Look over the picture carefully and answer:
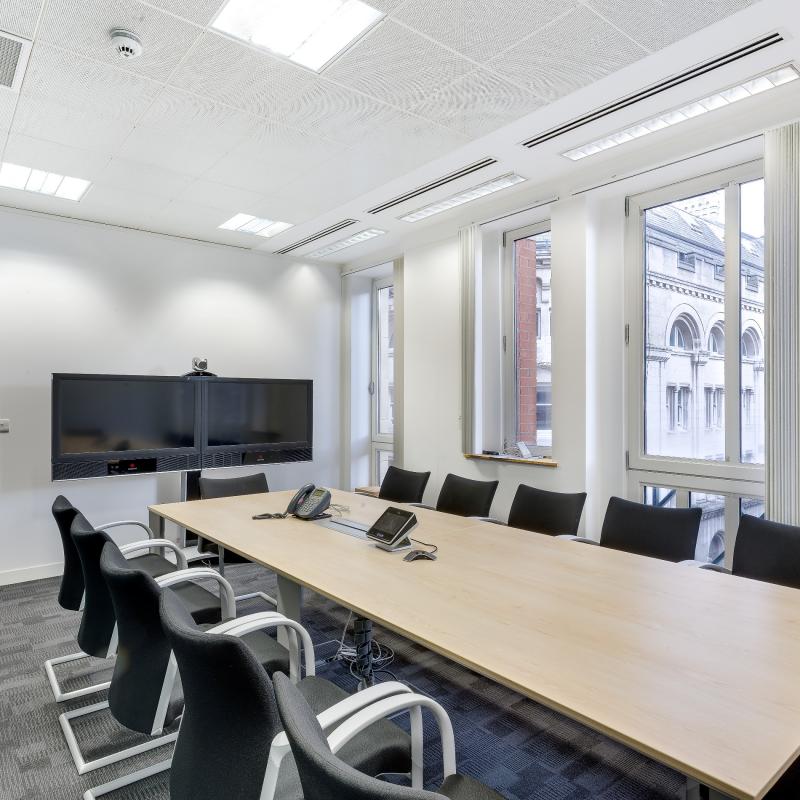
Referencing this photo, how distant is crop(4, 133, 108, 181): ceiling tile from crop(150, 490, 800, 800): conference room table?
2.69m

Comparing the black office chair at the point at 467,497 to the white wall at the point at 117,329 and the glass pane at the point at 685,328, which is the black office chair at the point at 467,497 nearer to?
the glass pane at the point at 685,328

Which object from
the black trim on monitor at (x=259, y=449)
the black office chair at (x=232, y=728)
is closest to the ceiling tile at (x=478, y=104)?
the black office chair at (x=232, y=728)

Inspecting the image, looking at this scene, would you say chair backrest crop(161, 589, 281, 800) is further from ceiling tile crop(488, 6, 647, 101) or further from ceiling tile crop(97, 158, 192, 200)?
ceiling tile crop(97, 158, 192, 200)

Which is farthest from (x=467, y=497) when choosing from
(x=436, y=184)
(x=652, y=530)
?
(x=436, y=184)

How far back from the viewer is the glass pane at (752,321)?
3.78 meters

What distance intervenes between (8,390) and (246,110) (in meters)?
3.37

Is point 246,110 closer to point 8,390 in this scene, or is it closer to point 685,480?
point 8,390

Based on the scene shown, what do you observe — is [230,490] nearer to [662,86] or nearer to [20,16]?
[20,16]

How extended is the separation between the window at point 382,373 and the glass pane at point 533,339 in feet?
6.61

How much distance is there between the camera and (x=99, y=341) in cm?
538

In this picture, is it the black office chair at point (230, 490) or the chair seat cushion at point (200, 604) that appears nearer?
the chair seat cushion at point (200, 604)

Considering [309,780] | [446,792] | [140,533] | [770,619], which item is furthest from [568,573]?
[140,533]

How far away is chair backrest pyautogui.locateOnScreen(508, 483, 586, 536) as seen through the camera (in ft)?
11.9

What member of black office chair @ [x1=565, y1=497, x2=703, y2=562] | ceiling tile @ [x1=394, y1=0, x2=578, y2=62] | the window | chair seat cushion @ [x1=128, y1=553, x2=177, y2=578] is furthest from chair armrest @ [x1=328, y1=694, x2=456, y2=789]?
the window
